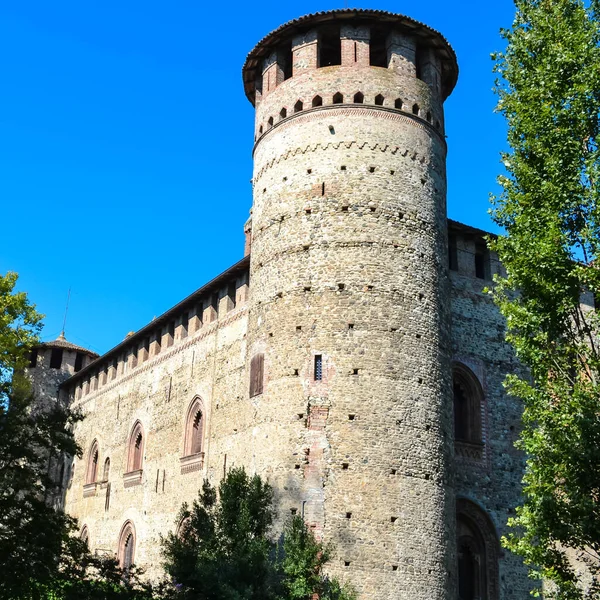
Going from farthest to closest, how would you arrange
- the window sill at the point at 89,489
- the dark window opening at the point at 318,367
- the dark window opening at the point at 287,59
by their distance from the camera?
the window sill at the point at 89,489 < the dark window opening at the point at 287,59 < the dark window opening at the point at 318,367

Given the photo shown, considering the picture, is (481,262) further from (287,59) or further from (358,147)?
(287,59)

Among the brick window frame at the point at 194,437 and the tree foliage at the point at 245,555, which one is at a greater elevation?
the brick window frame at the point at 194,437

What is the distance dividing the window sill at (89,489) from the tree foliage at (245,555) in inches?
587

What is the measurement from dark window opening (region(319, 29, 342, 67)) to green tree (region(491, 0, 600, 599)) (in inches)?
259

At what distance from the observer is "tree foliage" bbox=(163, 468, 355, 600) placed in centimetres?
1319

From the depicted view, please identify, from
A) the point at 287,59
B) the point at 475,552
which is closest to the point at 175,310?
the point at 287,59

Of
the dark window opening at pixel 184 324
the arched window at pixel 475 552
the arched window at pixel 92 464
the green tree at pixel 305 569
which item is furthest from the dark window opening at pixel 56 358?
the green tree at pixel 305 569

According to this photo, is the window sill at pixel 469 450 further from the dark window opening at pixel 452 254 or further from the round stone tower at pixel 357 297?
the dark window opening at pixel 452 254

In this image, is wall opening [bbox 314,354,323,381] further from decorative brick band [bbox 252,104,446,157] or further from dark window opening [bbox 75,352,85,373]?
dark window opening [bbox 75,352,85,373]

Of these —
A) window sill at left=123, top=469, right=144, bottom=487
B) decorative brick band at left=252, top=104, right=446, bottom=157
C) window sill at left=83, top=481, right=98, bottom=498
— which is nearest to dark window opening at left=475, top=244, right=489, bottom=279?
decorative brick band at left=252, top=104, right=446, bottom=157

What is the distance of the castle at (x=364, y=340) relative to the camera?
51.9 ft

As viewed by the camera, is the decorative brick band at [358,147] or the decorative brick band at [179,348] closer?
the decorative brick band at [358,147]

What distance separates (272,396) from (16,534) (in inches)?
248

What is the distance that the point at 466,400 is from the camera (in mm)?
19797
